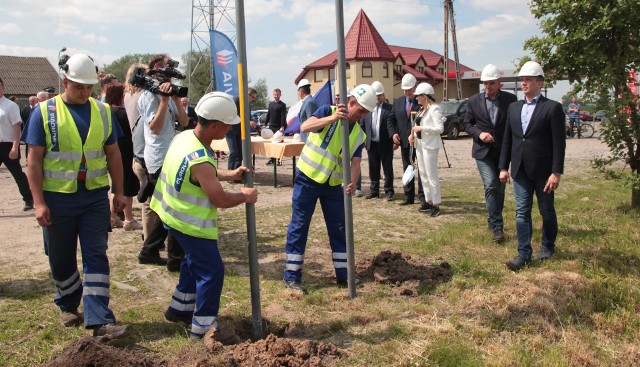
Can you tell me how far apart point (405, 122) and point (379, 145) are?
79 centimetres

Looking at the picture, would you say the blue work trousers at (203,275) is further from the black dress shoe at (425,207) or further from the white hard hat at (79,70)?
the black dress shoe at (425,207)

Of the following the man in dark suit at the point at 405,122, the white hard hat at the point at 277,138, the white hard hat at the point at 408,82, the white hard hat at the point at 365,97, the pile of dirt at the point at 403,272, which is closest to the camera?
the white hard hat at the point at 365,97

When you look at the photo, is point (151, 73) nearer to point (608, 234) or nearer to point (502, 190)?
point (502, 190)

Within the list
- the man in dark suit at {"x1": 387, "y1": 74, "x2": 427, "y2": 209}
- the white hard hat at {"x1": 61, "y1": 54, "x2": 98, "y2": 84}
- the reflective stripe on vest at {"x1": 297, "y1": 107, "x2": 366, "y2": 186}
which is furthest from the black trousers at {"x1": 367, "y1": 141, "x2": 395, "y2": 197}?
the white hard hat at {"x1": 61, "y1": 54, "x2": 98, "y2": 84}

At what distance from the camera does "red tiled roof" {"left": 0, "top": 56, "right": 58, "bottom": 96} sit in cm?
5078

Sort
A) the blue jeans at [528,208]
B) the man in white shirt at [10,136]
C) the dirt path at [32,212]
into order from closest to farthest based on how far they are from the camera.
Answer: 1. the blue jeans at [528,208]
2. the dirt path at [32,212]
3. the man in white shirt at [10,136]

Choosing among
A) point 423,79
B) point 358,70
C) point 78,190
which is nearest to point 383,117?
point 78,190

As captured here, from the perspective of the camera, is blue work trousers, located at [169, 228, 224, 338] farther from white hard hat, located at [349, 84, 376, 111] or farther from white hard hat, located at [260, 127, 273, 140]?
white hard hat, located at [260, 127, 273, 140]

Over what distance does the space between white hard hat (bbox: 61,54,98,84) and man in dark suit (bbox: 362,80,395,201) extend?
6706 mm

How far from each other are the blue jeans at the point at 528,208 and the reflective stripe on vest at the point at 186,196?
3431 mm

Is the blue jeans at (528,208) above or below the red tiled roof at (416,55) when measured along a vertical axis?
below

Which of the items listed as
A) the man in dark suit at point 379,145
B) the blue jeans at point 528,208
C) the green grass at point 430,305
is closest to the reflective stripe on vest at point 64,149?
the green grass at point 430,305

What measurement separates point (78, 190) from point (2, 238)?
407 cm

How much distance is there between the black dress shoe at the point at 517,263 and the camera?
5742 mm
